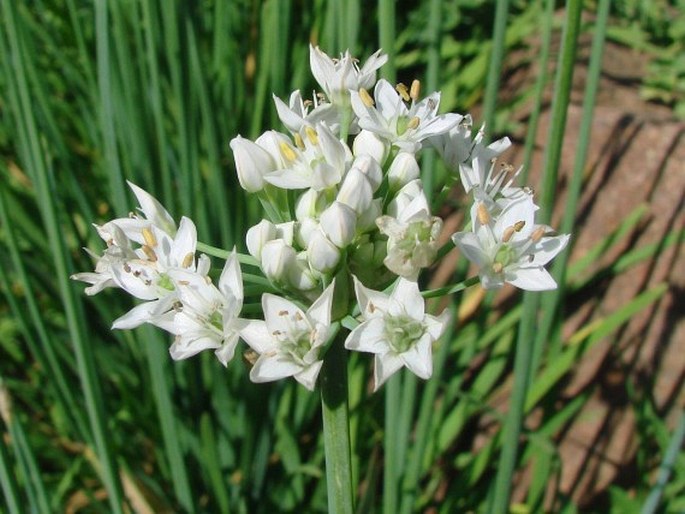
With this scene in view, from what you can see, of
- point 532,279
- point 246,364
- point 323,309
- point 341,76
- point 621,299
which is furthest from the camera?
point 621,299

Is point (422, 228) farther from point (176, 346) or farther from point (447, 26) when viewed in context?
point (447, 26)

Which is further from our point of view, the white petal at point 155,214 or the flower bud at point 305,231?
the white petal at point 155,214

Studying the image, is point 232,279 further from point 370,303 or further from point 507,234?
point 507,234

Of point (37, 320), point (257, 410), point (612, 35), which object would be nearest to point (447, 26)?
point (612, 35)

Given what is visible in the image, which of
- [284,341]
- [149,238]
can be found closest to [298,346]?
[284,341]

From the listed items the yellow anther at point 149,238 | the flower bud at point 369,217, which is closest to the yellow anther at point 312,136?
the flower bud at point 369,217

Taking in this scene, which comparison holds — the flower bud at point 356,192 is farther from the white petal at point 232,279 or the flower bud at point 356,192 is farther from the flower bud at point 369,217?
the white petal at point 232,279
